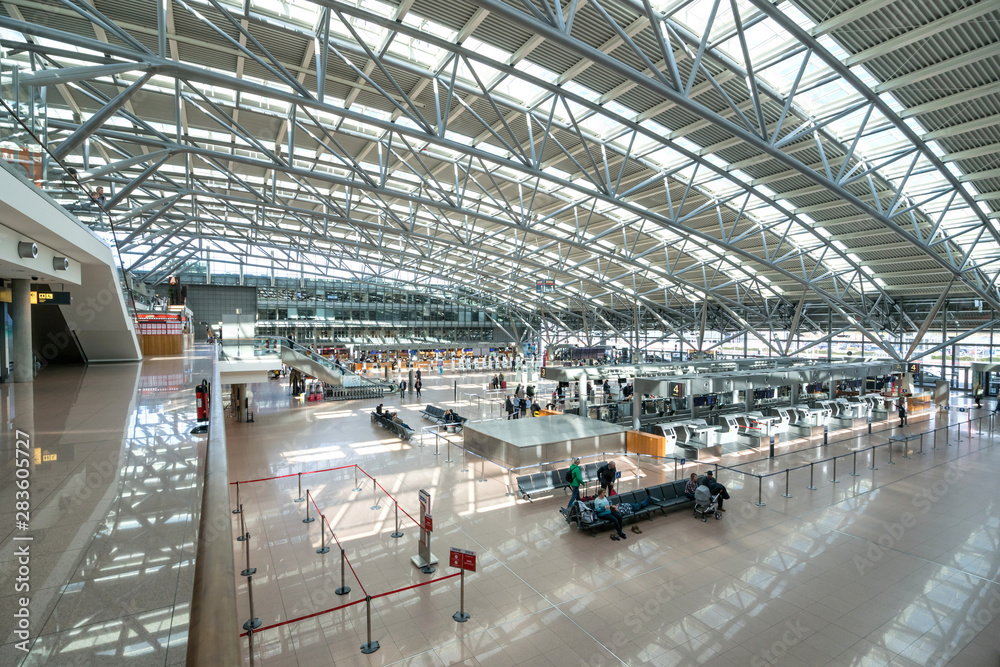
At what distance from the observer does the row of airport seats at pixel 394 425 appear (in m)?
17.7

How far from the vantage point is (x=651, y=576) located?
7570 mm

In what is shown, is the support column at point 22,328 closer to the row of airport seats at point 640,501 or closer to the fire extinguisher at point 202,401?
the fire extinguisher at point 202,401

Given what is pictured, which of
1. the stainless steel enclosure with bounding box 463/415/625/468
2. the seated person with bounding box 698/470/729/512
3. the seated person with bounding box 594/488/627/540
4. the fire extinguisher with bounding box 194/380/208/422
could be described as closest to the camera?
the fire extinguisher with bounding box 194/380/208/422

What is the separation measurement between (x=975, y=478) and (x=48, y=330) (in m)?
27.7

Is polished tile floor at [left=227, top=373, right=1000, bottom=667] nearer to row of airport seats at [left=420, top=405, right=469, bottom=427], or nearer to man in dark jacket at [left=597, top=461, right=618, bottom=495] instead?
man in dark jacket at [left=597, top=461, right=618, bottom=495]

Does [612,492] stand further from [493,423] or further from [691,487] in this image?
[493,423]

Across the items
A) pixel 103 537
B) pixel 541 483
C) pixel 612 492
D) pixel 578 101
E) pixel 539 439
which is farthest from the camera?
pixel 539 439

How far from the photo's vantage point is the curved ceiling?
30.7 ft

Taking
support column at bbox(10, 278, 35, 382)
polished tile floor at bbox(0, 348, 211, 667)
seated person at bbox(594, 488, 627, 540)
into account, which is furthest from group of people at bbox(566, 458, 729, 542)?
support column at bbox(10, 278, 35, 382)

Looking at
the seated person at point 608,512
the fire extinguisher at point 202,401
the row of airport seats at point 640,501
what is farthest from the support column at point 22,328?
the seated person at point 608,512

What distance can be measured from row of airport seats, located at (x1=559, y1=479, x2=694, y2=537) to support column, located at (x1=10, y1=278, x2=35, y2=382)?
38.9ft

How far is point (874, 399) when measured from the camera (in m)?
24.1

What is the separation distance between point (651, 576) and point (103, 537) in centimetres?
717

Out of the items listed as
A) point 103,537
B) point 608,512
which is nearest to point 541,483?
point 608,512
